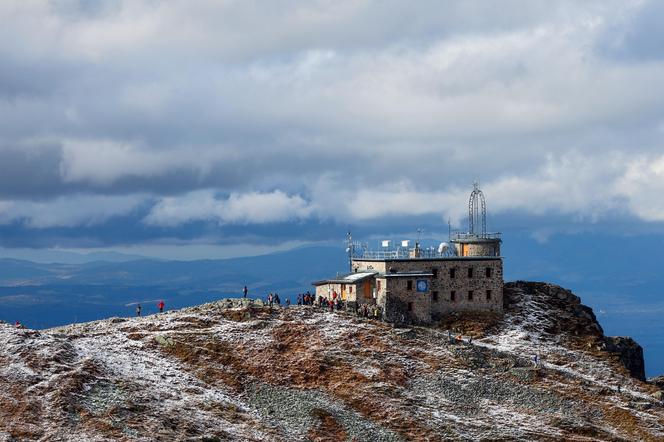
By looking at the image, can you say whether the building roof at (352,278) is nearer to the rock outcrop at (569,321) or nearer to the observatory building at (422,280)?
the observatory building at (422,280)

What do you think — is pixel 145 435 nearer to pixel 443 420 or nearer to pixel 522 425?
pixel 443 420

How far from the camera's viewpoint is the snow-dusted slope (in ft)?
232

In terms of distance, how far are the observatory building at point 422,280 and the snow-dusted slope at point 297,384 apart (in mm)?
6770

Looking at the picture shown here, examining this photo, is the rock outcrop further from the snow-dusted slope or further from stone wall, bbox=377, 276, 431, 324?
stone wall, bbox=377, 276, 431, 324

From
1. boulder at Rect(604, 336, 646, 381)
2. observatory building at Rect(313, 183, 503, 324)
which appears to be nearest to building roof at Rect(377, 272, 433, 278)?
observatory building at Rect(313, 183, 503, 324)

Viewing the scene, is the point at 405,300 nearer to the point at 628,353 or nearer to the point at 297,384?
the point at 297,384

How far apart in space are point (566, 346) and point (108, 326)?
155 ft

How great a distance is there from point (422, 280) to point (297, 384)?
1077 inches

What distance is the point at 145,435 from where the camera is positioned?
6712 centimetres

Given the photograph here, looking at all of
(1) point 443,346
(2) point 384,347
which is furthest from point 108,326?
(1) point 443,346

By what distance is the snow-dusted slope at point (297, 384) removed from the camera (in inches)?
2781

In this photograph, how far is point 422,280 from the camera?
338ft

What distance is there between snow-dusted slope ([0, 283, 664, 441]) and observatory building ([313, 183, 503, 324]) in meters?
6.77

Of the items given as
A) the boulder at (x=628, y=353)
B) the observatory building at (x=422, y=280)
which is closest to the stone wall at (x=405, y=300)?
the observatory building at (x=422, y=280)
